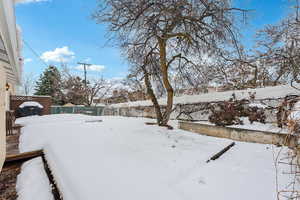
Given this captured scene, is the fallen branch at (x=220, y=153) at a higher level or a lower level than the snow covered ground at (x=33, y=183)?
higher

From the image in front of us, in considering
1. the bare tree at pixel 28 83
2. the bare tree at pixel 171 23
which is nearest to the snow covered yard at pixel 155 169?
the bare tree at pixel 171 23

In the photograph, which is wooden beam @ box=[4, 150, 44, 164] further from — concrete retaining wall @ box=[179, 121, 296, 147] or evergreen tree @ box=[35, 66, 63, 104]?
evergreen tree @ box=[35, 66, 63, 104]

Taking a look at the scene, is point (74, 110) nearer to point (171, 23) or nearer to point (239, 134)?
point (171, 23)

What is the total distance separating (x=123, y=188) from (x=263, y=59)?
8104mm

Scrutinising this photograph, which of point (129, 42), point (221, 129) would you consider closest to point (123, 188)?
point (221, 129)

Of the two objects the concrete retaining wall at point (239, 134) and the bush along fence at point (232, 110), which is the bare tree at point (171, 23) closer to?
the concrete retaining wall at point (239, 134)

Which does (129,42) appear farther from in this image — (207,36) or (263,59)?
(263,59)

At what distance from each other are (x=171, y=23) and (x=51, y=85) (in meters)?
24.6

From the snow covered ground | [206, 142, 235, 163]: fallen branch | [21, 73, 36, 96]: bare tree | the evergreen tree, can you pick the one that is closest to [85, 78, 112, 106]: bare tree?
the evergreen tree

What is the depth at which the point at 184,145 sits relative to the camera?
3596 millimetres

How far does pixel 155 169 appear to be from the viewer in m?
2.37

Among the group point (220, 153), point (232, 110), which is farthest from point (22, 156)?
point (232, 110)

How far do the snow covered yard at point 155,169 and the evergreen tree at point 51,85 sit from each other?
2264cm

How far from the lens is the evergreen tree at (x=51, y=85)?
23.2m
